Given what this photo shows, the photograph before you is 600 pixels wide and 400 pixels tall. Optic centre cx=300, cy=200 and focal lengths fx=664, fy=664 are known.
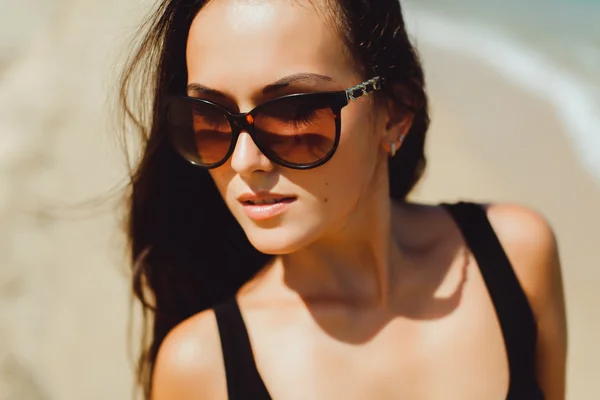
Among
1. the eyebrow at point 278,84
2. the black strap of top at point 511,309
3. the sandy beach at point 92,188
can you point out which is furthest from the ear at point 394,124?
the sandy beach at point 92,188

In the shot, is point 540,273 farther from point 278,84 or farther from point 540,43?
point 540,43

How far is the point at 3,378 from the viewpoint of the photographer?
2.79 meters

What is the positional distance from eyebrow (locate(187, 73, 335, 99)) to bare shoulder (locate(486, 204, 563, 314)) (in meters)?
0.66

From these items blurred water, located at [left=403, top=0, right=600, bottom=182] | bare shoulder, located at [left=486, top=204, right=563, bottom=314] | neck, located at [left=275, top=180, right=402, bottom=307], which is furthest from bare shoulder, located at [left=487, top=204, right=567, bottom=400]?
→ blurred water, located at [left=403, top=0, right=600, bottom=182]

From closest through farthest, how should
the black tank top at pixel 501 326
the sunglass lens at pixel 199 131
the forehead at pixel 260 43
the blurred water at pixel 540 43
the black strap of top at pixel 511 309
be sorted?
1. the forehead at pixel 260 43
2. the sunglass lens at pixel 199 131
3. the black tank top at pixel 501 326
4. the black strap of top at pixel 511 309
5. the blurred water at pixel 540 43

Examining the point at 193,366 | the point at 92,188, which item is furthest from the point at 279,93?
the point at 92,188

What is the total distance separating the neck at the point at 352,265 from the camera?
1604mm

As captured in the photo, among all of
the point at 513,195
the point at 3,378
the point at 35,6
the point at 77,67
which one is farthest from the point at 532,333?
the point at 35,6

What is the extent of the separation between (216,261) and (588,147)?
11.6ft

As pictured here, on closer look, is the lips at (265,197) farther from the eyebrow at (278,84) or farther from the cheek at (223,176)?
the eyebrow at (278,84)

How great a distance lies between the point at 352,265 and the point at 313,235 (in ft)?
0.98

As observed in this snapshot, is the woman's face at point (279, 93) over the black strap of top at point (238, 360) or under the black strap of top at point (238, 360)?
over

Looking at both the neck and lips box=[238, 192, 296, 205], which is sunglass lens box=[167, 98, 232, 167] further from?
the neck

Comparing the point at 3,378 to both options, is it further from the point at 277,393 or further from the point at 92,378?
the point at 277,393
